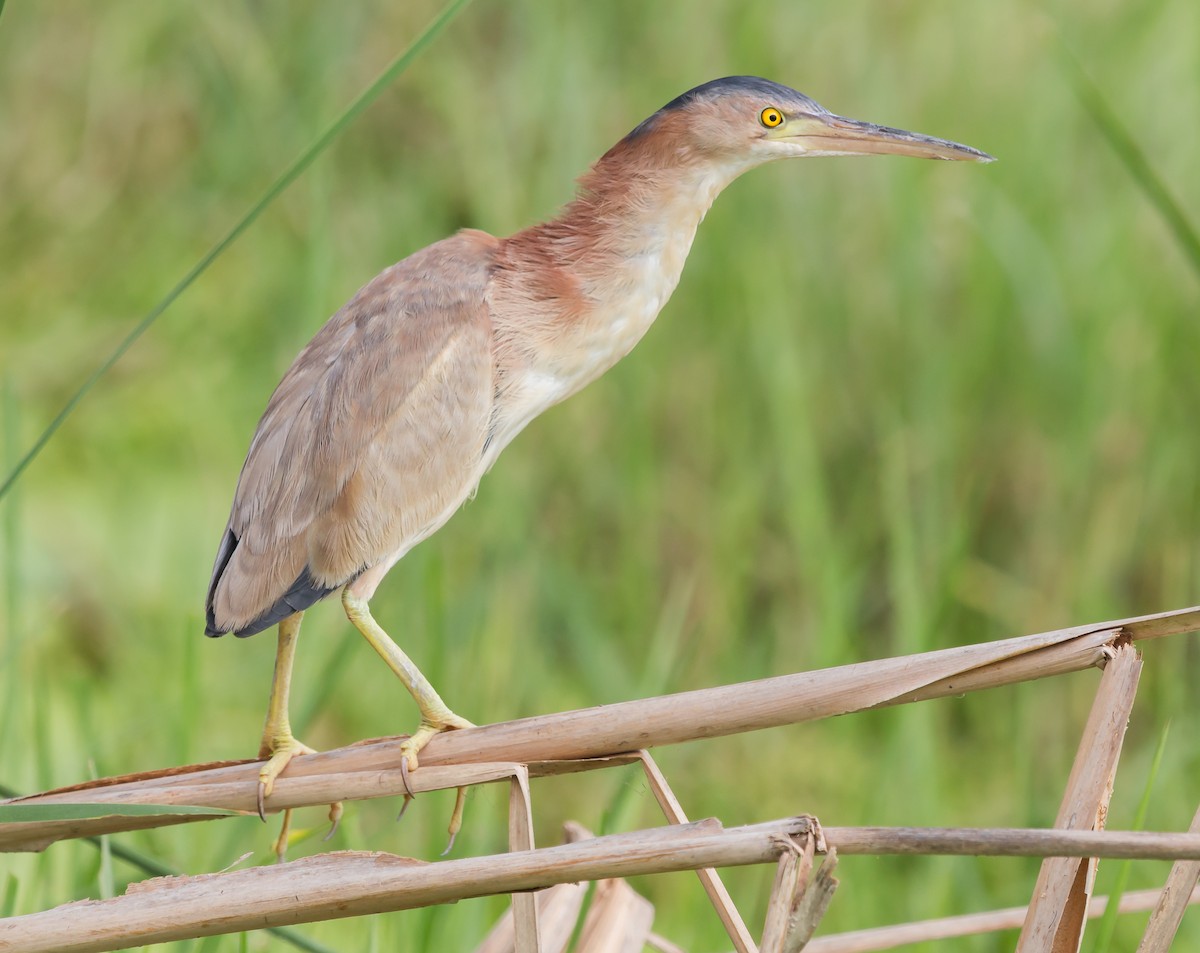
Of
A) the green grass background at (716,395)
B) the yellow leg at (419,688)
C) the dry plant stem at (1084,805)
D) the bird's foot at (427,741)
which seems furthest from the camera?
the green grass background at (716,395)

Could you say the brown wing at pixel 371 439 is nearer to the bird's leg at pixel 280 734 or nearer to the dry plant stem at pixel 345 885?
the bird's leg at pixel 280 734

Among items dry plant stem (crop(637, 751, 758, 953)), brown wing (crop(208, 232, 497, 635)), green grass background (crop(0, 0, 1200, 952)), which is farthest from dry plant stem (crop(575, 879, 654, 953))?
green grass background (crop(0, 0, 1200, 952))

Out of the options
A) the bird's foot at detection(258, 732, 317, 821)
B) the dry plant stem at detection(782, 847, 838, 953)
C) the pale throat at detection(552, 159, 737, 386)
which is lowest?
the dry plant stem at detection(782, 847, 838, 953)

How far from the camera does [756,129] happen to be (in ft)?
4.04

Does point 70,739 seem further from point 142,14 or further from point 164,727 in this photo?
point 142,14

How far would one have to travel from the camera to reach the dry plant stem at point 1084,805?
2.89ft

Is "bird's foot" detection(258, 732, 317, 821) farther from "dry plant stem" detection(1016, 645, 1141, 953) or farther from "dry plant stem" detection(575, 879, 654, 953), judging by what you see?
"dry plant stem" detection(1016, 645, 1141, 953)

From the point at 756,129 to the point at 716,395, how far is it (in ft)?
4.56

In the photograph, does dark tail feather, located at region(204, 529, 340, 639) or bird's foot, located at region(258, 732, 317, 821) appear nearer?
bird's foot, located at region(258, 732, 317, 821)

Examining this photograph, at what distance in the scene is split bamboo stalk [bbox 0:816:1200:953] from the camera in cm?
76

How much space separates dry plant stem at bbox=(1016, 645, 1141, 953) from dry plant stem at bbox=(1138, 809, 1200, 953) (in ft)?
0.15

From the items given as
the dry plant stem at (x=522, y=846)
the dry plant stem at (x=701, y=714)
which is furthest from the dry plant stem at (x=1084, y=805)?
the dry plant stem at (x=522, y=846)

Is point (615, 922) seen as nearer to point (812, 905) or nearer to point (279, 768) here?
point (279, 768)

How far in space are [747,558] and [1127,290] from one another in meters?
0.81
